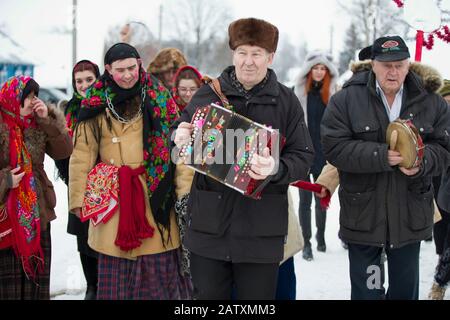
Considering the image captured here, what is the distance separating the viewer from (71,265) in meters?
5.21

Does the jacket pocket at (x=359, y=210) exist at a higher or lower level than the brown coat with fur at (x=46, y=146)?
lower

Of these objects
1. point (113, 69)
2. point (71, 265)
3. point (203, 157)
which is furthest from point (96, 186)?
point (71, 265)

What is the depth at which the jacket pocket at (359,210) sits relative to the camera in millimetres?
3248

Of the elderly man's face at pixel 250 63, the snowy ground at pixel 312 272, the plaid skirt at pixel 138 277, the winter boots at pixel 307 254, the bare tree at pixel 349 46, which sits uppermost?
the bare tree at pixel 349 46

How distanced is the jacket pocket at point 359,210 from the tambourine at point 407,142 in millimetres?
319

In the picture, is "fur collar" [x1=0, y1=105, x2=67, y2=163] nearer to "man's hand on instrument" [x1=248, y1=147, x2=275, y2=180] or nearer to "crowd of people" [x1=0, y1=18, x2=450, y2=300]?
"crowd of people" [x1=0, y1=18, x2=450, y2=300]

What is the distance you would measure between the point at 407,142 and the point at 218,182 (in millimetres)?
1105

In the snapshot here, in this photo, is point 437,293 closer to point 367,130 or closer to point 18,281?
point 367,130

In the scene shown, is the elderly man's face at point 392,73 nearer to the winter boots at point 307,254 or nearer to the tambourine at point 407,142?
the tambourine at point 407,142

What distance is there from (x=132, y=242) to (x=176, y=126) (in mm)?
997

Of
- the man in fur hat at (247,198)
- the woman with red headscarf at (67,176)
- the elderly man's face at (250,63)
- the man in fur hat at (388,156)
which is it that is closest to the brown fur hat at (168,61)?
the woman with red headscarf at (67,176)

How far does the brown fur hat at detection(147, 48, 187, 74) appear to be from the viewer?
5.15 metres

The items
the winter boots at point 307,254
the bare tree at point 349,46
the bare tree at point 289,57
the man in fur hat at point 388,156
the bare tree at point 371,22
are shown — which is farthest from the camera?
the bare tree at point 289,57

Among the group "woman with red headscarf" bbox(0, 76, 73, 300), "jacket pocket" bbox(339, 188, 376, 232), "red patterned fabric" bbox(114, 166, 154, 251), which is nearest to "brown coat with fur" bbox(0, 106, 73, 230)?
"woman with red headscarf" bbox(0, 76, 73, 300)
